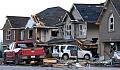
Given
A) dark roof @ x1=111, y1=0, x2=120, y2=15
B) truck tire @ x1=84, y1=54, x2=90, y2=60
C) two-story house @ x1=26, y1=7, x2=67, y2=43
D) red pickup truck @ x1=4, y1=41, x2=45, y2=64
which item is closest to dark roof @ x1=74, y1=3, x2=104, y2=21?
truck tire @ x1=84, y1=54, x2=90, y2=60

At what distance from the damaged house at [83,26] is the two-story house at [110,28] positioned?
4.97 metres

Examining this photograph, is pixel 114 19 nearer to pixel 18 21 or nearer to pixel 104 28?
pixel 104 28

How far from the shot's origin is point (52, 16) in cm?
5641

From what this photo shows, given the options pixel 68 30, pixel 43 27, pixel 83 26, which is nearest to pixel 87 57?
pixel 83 26

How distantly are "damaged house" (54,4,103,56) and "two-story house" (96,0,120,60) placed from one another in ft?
16.3

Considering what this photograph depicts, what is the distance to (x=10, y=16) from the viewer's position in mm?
61312

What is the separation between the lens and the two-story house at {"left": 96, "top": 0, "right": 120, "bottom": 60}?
3409cm

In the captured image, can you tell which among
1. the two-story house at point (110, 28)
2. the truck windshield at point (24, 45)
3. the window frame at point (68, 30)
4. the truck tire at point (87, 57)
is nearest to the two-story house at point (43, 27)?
the window frame at point (68, 30)

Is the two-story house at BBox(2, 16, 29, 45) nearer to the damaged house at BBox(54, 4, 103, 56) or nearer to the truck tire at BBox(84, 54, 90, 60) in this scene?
the damaged house at BBox(54, 4, 103, 56)

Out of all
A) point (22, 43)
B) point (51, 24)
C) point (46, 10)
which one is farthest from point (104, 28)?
point (46, 10)

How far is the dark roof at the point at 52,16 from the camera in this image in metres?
53.9

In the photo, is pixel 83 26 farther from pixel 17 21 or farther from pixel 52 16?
pixel 17 21

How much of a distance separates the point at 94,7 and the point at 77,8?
2.59 meters

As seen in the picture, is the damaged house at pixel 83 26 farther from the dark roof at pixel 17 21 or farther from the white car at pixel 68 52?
the dark roof at pixel 17 21
